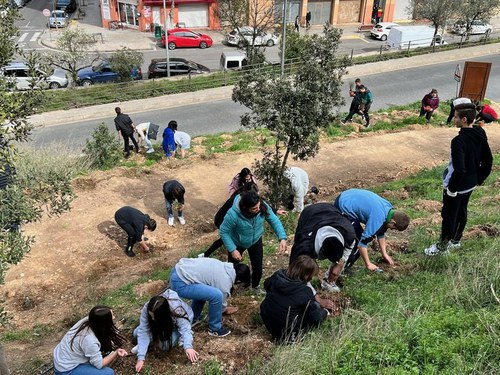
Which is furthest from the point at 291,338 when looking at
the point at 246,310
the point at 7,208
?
the point at 7,208

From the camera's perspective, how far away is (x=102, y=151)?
14000 mm

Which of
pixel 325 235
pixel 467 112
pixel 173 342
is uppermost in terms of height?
pixel 467 112

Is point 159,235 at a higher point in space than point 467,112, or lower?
lower

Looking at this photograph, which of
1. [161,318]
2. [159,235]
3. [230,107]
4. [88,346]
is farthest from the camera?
[230,107]

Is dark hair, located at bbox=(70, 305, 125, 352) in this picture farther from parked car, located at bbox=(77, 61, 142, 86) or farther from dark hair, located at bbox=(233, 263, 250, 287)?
parked car, located at bbox=(77, 61, 142, 86)

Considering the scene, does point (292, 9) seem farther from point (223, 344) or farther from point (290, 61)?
point (223, 344)

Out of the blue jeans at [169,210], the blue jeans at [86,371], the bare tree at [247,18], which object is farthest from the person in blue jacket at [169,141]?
the bare tree at [247,18]

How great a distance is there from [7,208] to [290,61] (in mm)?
20829

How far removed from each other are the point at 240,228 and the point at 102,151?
8.91 m

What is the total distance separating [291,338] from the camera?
5234 mm

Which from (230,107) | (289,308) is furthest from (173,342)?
(230,107)

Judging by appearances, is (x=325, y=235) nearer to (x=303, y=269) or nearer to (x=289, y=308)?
(x=303, y=269)

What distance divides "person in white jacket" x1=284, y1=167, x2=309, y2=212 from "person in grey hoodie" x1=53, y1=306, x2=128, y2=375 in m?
5.55

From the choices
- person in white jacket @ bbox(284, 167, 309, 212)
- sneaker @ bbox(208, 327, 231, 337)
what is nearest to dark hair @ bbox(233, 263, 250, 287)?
sneaker @ bbox(208, 327, 231, 337)
